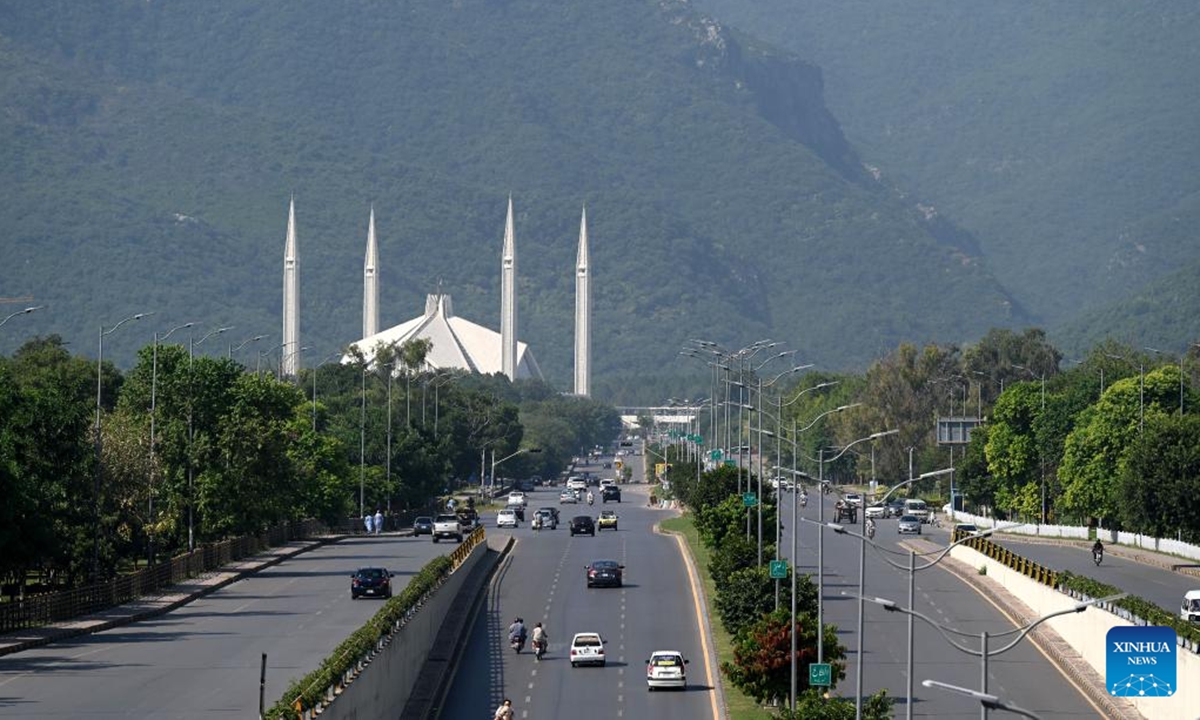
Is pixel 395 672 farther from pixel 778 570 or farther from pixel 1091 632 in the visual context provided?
pixel 1091 632

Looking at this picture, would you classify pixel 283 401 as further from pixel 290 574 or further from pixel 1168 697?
pixel 1168 697

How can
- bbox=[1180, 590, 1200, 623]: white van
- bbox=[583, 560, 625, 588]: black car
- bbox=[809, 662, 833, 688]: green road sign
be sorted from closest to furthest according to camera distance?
bbox=[809, 662, 833, 688]: green road sign, bbox=[1180, 590, 1200, 623]: white van, bbox=[583, 560, 625, 588]: black car

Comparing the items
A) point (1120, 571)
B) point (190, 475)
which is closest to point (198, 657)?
point (190, 475)

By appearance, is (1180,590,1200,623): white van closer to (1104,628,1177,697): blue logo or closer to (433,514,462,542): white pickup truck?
(1104,628,1177,697): blue logo

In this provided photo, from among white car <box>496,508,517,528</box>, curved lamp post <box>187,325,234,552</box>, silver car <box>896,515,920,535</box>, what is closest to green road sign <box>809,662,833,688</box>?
curved lamp post <box>187,325,234,552</box>

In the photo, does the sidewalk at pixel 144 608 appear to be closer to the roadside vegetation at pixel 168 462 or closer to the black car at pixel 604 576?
the roadside vegetation at pixel 168 462

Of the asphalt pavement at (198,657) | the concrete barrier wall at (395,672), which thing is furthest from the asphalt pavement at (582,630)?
the asphalt pavement at (198,657)

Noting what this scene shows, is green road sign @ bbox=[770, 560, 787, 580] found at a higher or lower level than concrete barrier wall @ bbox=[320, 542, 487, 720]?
higher
